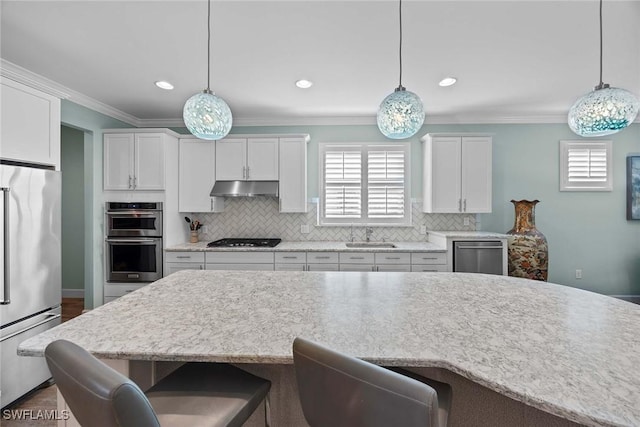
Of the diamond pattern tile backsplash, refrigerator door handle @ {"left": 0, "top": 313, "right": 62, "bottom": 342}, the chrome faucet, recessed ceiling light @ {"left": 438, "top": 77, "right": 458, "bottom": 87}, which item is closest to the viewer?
refrigerator door handle @ {"left": 0, "top": 313, "right": 62, "bottom": 342}

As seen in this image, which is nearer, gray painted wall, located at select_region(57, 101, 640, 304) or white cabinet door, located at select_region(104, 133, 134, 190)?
white cabinet door, located at select_region(104, 133, 134, 190)

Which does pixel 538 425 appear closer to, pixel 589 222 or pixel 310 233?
pixel 310 233

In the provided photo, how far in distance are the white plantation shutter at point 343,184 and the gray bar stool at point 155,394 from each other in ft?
10.1

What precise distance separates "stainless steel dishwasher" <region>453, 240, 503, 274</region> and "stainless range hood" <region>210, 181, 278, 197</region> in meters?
2.36

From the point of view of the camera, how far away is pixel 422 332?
43.4 inches

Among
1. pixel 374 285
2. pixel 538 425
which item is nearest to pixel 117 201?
pixel 374 285

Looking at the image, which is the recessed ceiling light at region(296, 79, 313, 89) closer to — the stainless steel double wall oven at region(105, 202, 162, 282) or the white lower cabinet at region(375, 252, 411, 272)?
the white lower cabinet at region(375, 252, 411, 272)

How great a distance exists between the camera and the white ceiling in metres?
1.89

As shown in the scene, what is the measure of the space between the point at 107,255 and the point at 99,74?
2.01m

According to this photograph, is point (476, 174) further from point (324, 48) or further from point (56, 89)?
point (56, 89)

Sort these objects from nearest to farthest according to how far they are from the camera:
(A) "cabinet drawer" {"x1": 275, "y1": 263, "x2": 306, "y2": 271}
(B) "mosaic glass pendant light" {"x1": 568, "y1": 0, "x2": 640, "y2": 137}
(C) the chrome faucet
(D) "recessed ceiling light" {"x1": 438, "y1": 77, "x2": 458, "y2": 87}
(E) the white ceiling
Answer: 1. (B) "mosaic glass pendant light" {"x1": 568, "y1": 0, "x2": 640, "y2": 137}
2. (E) the white ceiling
3. (D) "recessed ceiling light" {"x1": 438, "y1": 77, "x2": 458, "y2": 87}
4. (A) "cabinet drawer" {"x1": 275, "y1": 263, "x2": 306, "y2": 271}
5. (C) the chrome faucet

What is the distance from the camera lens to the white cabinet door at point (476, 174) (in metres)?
3.66

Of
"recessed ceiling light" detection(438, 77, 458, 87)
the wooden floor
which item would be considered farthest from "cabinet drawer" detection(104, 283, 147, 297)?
"recessed ceiling light" detection(438, 77, 458, 87)

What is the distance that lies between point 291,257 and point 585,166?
4.22 meters
